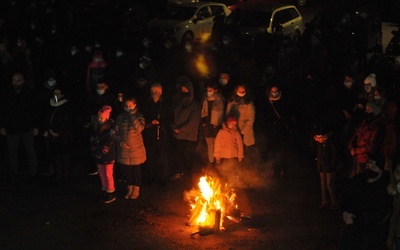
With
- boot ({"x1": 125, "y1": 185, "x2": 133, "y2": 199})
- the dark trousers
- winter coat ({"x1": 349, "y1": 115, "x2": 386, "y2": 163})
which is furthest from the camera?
the dark trousers

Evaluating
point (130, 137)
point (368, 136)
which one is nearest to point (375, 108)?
point (368, 136)

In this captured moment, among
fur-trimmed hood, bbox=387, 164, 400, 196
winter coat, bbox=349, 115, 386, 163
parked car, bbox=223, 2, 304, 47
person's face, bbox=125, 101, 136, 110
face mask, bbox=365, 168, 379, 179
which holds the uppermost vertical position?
parked car, bbox=223, 2, 304, 47

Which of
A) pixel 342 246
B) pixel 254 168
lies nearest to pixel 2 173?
pixel 254 168

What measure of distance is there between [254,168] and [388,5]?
25.8 metres

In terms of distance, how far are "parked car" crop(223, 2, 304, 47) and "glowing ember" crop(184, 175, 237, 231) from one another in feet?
32.9

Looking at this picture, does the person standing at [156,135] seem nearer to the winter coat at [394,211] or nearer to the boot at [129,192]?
the boot at [129,192]

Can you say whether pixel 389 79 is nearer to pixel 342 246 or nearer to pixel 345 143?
pixel 345 143

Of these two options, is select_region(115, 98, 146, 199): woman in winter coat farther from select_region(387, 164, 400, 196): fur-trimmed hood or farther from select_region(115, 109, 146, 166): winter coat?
select_region(387, 164, 400, 196): fur-trimmed hood

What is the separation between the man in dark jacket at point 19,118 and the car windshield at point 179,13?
11141 mm

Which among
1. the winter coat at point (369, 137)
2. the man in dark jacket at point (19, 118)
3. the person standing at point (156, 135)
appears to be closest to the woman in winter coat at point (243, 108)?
the person standing at point (156, 135)

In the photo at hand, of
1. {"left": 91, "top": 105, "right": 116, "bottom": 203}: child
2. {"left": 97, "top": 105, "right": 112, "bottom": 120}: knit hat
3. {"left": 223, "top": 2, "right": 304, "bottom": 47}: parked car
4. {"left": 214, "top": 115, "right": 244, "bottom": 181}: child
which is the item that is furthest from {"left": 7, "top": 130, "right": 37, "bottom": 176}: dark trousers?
{"left": 223, "top": 2, "right": 304, "bottom": 47}: parked car

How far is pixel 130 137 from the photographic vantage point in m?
11.1

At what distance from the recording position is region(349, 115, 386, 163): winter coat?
9992 millimetres

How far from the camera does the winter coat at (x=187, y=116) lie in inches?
465
